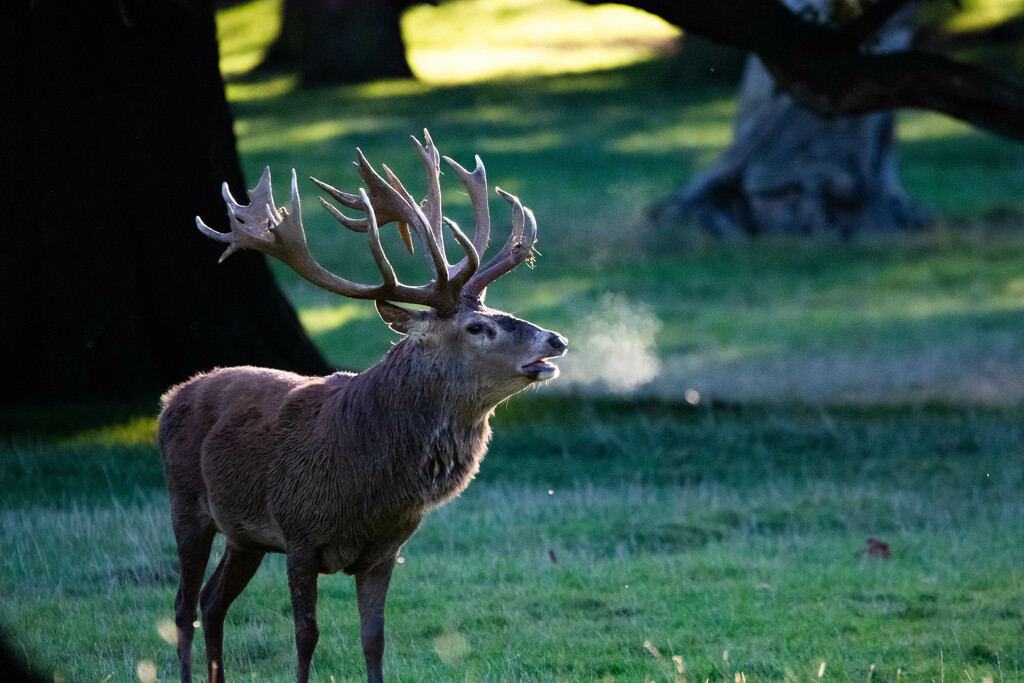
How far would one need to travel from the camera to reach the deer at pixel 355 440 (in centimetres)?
580

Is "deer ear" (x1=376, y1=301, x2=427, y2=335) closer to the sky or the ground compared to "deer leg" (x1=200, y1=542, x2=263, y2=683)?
closer to the sky

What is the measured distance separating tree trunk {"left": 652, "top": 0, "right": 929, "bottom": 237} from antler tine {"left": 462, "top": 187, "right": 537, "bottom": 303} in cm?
1611

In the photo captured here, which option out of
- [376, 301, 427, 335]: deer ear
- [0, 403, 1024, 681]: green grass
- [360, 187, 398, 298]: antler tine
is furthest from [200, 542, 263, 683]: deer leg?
[360, 187, 398, 298]: antler tine

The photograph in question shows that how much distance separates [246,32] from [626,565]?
30950 mm

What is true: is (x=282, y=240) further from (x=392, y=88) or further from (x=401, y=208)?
(x=392, y=88)

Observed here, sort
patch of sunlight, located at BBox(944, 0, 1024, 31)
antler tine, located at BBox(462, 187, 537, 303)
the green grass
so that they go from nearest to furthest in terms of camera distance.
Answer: antler tine, located at BBox(462, 187, 537, 303), the green grass, patch of sunlight, located at BBox(944, 0, 1024, 31)

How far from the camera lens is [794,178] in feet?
73.0

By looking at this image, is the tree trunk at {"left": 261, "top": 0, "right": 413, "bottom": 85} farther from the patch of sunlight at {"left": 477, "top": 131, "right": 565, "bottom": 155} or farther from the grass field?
the grass field

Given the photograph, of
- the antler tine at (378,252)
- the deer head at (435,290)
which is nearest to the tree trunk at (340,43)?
the deer head at (435,290)

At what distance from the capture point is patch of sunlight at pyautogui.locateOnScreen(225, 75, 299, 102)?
1255 inches

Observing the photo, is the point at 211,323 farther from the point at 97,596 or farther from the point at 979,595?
the point at 979,595

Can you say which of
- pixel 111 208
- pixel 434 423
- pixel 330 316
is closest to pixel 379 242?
pixel 434 423

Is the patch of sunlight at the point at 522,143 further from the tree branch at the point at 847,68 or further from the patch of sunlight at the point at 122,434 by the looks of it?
the patch of sunlight at the point at 122,434

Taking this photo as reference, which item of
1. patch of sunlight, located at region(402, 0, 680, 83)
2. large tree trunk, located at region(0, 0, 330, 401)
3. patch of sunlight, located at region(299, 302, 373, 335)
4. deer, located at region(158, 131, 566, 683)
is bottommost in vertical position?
patch of sunlight, located at region(402, 0, 680, 83)
